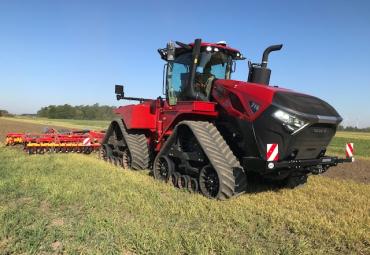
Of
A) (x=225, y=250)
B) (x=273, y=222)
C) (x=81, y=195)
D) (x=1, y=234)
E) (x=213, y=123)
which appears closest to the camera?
(x=225, y=250)

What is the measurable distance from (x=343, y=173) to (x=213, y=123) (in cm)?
639

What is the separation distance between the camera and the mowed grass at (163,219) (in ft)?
14.9

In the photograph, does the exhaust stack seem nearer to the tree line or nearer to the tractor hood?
the tractor hood

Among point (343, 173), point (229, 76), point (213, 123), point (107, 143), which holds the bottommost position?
point (343, 173)

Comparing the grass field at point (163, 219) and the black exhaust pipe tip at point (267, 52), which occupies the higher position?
the black exhaust pipe tip at point (267, 52)

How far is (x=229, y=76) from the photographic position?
9.16 meters

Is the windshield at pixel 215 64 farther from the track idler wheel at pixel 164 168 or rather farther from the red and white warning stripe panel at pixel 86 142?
the red and white warning stripe panel at pixel 86 142

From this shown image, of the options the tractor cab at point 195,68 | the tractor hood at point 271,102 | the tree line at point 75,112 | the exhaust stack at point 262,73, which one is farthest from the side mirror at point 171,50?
the tree line at point 75,112

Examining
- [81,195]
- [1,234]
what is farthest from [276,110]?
[1,234]

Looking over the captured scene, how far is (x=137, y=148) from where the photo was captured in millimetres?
10500

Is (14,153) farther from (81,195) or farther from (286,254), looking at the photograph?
(286,254)

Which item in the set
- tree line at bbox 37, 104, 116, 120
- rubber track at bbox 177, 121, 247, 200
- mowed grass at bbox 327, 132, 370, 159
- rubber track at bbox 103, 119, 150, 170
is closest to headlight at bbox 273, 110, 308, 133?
rubber track at bbox 177, 121, 247, 200

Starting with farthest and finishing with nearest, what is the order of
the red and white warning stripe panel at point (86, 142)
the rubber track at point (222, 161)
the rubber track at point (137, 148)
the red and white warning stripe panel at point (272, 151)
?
1. the red and white warning stripe panel at point (86, 142)
2. the rubber track at point (137, 148)
3. the rubber track at point (222, 161)
4. the red and white warning stripe panel at point (272, 151)

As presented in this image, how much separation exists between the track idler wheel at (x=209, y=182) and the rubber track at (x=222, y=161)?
0.17 m
